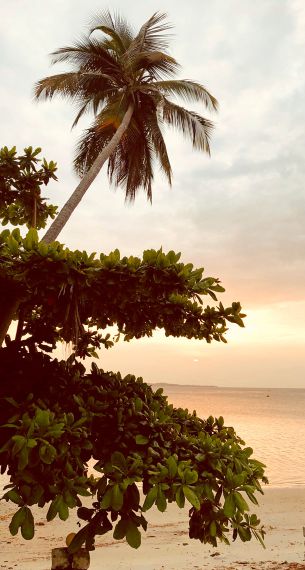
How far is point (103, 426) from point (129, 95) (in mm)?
9048

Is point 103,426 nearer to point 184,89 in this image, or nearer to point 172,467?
point 172,467

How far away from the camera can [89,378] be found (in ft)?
13.4

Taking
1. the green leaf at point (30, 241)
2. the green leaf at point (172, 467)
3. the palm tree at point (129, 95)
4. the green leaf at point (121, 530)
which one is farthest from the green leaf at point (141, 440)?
the palm tree at point (129, 95)

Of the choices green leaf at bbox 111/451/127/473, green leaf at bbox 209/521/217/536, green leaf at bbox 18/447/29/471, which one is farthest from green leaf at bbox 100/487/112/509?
green leaf at bbox 209/521/217/536

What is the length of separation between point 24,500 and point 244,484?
155 cm

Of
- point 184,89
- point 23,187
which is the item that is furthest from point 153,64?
point 23,187

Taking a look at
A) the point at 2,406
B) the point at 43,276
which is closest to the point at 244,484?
the point at 2,406

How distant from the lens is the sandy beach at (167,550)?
277 inches

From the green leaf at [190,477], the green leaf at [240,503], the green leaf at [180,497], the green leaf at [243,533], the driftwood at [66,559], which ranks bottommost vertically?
the driftwood at [66,559]

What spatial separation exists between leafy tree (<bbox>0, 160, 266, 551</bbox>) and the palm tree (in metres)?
7.61

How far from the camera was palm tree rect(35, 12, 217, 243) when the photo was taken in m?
10.6

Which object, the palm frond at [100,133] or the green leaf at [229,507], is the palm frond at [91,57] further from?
the green leaf at [229,507]

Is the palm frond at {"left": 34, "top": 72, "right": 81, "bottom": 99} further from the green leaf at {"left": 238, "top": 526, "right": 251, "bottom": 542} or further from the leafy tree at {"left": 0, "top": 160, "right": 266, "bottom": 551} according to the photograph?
the green leaf at {"left": 238, "top": 526, "right": 251, "bottom": 542}

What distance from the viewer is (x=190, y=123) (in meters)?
11.1
